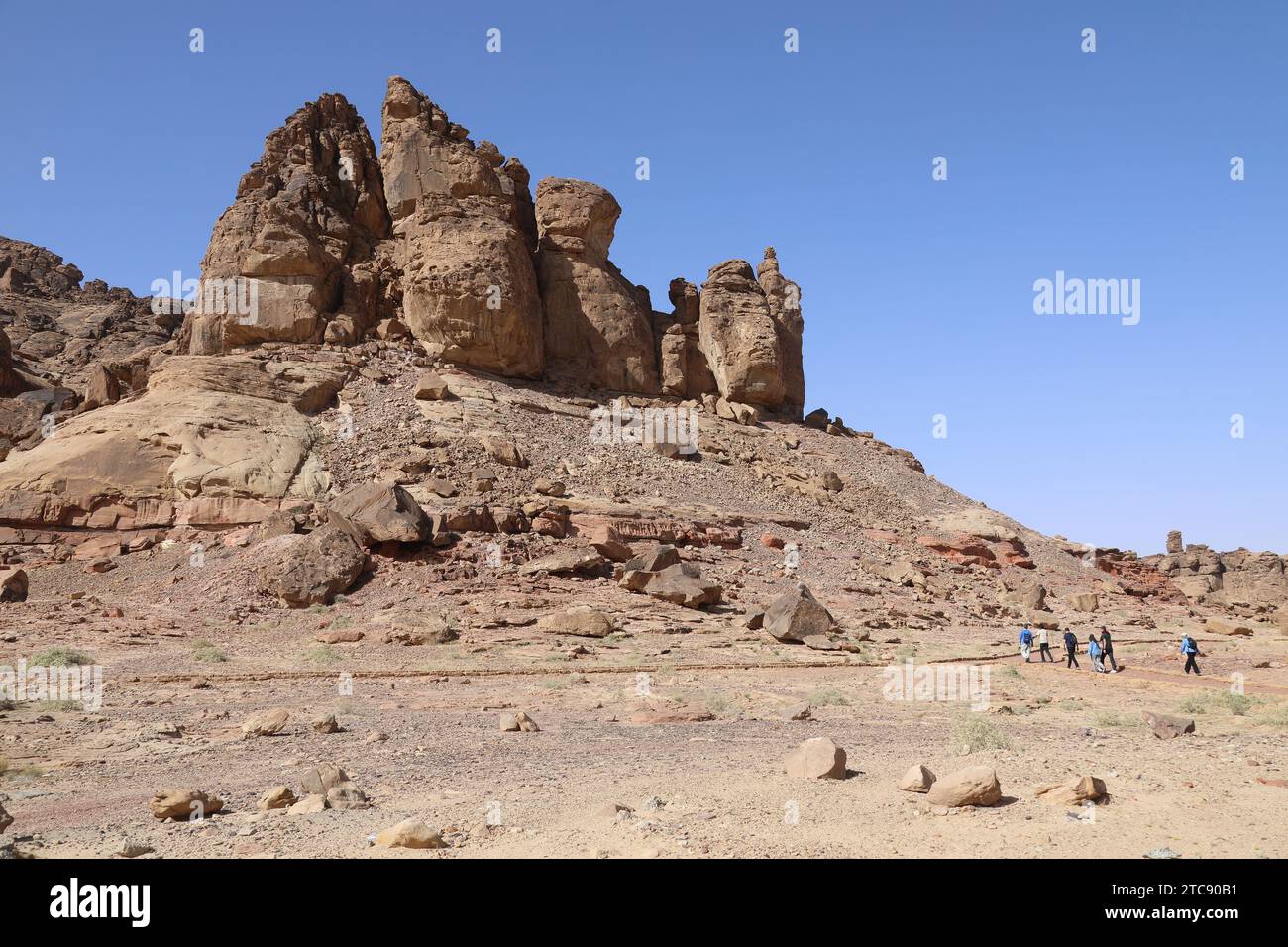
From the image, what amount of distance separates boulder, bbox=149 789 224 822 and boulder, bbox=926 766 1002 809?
6.10 m

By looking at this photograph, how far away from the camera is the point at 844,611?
28.9m

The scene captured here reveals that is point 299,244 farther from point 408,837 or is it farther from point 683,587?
point 408,837

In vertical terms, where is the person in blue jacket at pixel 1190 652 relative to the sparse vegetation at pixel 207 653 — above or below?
below

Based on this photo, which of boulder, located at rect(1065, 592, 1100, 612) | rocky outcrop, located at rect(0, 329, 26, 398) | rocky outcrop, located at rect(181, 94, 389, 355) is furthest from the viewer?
rocky outcrop, located at rect(0, 329, 26, 398)

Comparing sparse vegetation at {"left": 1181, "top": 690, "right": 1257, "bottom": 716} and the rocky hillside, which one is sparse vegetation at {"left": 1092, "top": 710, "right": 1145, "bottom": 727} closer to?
sparse vegetation at {"left": 1181, "top": 690, "right": 1257, "bottom": 716}

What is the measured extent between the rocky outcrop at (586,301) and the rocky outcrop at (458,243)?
1.72 metres

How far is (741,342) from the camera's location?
53.2 metres

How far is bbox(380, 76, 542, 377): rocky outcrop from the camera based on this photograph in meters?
43.9

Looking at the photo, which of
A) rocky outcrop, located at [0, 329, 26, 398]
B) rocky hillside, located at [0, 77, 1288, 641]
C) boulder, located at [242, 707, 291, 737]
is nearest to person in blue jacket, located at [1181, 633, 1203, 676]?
rocky hillside, located at [0, 77, 1288, 641]

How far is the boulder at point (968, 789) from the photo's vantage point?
732 cm

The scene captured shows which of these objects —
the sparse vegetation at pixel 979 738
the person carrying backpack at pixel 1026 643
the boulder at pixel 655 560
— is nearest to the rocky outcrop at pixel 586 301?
the boulder at pixel 655 560

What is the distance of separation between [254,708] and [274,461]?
67.6 ft

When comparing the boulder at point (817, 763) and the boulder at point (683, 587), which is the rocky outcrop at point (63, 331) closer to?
the boulder at point (683, 587)

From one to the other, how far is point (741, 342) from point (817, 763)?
45936mm
